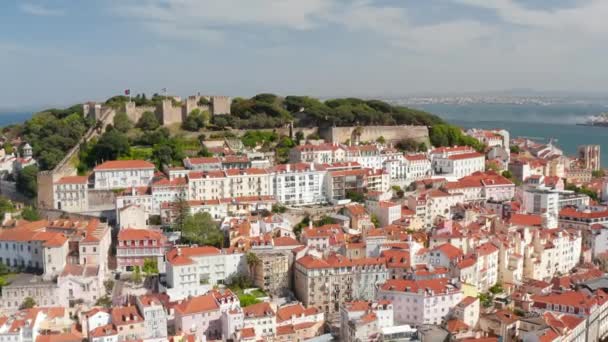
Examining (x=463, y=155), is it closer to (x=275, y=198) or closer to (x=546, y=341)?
(x=275, y=198)

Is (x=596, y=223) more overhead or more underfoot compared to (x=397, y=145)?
more underfoot

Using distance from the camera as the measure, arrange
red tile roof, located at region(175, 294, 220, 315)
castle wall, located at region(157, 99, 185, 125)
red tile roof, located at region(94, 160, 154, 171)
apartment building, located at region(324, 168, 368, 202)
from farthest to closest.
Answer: castle wall, located at region(157, 99, 185, 125) → apartment building, located at region(324, 168, 368, 202) → red tile roof, located at region(94, 160, 154, 171) → red tile roof, located at region(175, 294, 220, 315)

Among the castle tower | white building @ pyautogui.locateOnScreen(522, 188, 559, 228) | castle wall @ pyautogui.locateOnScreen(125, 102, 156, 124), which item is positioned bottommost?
white building @ pyautogui.locateOnScreen(522, 188, 559, 228)

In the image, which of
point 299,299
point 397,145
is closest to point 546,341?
point 299,299

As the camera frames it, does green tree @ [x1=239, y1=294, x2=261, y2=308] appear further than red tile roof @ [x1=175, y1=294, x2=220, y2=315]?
Yes

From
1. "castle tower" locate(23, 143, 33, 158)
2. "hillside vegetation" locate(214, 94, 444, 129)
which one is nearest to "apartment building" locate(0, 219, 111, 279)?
"castle tower" locate(23, 143, 33, 158)

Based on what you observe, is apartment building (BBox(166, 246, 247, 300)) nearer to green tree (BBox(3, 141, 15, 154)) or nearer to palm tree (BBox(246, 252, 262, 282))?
palm tree (BBox(246, 252, 262, 282))
